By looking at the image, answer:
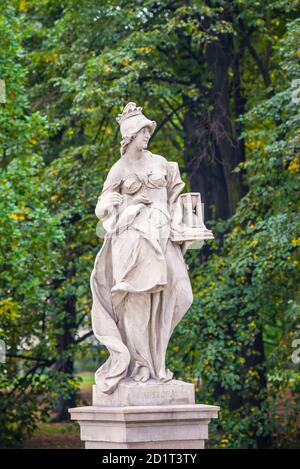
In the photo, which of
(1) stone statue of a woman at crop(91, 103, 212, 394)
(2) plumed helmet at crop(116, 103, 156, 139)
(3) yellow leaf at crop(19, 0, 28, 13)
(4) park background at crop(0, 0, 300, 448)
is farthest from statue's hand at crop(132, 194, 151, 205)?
(3) yellow leaf at crop(19, 0, 28, 13)

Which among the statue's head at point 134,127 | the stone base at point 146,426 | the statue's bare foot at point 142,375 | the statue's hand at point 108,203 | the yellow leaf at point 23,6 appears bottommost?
the stone base at point 146,426

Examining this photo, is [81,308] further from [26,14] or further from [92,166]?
[26,14]

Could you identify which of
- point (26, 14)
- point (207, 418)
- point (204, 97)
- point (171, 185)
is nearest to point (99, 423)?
point (207, 418)

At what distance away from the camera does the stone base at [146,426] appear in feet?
40.7

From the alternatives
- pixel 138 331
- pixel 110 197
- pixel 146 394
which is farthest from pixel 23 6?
pixel 146 394

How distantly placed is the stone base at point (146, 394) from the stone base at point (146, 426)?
4.6 inches

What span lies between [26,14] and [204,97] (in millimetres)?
4168

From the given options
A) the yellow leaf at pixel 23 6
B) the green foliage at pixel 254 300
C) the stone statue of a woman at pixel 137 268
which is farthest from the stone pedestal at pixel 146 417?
the yellow leaf at pixel 23 6

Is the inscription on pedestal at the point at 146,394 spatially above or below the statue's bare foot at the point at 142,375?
below

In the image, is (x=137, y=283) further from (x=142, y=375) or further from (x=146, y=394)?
(x=146, y=394)

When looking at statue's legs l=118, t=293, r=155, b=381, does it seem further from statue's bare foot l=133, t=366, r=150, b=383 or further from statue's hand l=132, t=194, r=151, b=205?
statue's hand l=132, t=194, r=151, b=205

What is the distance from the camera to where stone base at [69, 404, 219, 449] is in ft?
40.7

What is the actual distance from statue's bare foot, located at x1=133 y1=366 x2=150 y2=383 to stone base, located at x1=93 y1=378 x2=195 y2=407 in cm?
4

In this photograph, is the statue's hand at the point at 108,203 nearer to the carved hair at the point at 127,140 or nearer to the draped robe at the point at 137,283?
the draped robe at the point at 137,283
